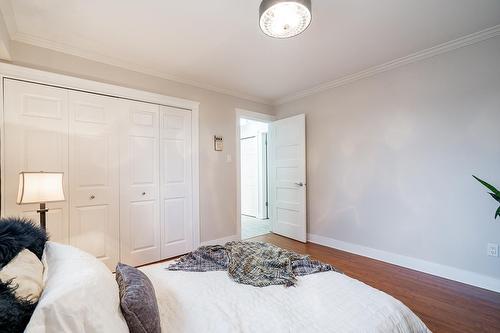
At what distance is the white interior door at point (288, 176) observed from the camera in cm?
379

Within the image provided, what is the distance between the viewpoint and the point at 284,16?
5.46ft

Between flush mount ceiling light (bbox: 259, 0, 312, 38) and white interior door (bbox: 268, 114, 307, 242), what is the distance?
2.08 metres

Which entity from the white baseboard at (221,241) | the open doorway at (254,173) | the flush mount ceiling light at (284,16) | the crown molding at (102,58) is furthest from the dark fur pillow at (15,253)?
the open doorway at (254,173)

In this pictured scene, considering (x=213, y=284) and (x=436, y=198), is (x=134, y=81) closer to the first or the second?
(x=213, y=284)

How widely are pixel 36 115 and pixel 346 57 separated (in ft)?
11.0

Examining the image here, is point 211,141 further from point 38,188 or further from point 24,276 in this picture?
point 24,276

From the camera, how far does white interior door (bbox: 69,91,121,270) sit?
2.46 meters

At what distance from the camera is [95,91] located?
258cm

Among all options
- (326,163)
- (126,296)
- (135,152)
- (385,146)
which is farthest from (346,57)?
(126,296)

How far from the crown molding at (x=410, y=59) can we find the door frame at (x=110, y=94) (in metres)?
1.91

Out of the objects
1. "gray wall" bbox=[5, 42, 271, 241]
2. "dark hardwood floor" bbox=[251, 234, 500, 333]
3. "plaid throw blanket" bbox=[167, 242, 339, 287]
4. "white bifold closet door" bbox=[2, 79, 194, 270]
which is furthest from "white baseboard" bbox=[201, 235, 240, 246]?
"plaid throw blanket" bbox=[167, 242, 339, 287]

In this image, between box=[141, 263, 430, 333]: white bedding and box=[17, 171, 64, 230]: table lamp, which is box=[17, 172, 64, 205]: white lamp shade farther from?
box=[141, 263, 430, 333]: white bedding

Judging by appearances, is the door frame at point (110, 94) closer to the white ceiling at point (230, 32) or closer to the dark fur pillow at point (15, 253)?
the white ceiling at point (230, 32)

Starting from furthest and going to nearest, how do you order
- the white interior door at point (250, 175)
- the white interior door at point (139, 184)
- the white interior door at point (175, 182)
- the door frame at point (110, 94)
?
the white interior door at point (250, 175), the white interior door at point (175, 182), the white interior door at point (139, 184), the door frame at point (110, 94)
